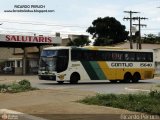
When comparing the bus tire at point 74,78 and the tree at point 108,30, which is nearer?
the bus tire at point 74,78

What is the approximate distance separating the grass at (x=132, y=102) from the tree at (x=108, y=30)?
87.7 metres

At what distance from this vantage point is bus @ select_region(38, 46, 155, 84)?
35438mm

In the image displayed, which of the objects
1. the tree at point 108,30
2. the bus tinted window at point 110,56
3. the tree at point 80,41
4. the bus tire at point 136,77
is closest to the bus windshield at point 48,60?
the bus tinted window at point 110,56

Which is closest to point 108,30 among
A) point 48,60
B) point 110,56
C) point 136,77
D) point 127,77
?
point 136,77

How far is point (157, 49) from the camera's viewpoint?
269 feet

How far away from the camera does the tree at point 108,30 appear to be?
349ft

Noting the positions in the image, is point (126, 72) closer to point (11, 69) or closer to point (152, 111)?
point (152, 111)

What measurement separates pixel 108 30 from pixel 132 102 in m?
92.6

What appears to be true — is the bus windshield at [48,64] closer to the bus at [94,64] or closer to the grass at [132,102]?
the bus at [94,64]

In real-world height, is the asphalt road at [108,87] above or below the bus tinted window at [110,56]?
below

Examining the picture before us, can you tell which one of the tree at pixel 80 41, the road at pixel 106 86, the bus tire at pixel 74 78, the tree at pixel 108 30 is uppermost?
the tree at pixel 108 30

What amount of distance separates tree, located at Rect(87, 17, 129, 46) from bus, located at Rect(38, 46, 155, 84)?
6514 cm

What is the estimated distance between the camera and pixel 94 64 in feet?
121

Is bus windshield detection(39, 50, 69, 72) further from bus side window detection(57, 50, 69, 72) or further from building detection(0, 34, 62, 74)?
building detection(0, 34, 62, 74)
